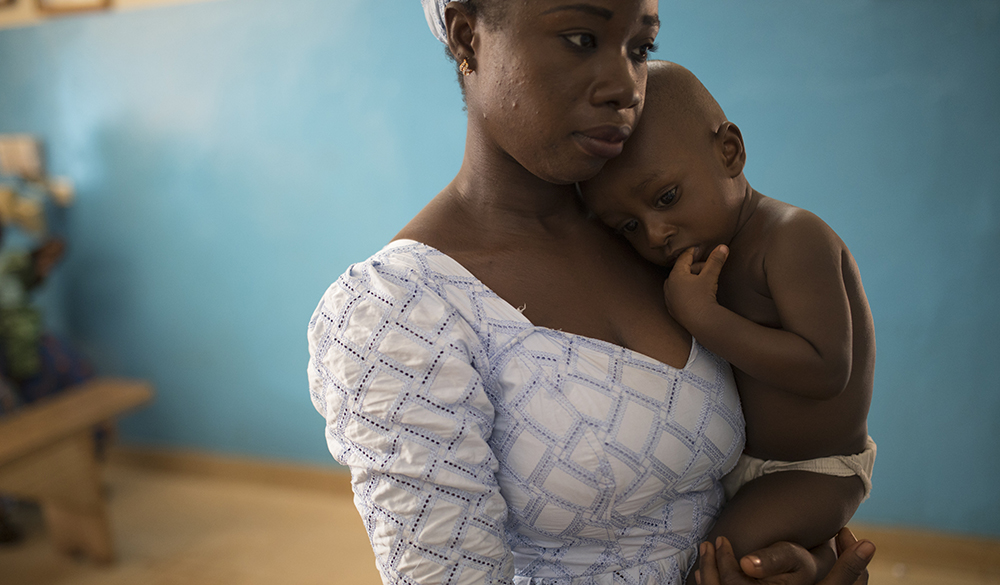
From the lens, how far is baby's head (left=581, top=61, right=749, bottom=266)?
1.11 metres

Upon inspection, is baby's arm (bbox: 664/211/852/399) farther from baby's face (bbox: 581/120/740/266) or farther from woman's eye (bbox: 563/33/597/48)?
woman's eye (bbox: 563/33/597/48)

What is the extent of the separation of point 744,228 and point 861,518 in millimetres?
2111

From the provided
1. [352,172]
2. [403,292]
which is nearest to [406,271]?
[403,292]

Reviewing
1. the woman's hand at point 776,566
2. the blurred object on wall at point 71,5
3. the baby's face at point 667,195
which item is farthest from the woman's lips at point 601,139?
the blurred object on wall at point 71,5

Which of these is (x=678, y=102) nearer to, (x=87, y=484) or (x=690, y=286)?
(x=690, y=286)

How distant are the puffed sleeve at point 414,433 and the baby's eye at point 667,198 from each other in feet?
1.22

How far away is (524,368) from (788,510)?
471mm

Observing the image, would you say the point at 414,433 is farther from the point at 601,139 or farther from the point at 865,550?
the point at 865,550

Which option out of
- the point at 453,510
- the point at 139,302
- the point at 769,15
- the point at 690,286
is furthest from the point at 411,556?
the point at 139,302

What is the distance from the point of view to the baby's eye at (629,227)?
116 cm

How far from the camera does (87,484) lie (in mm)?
3045

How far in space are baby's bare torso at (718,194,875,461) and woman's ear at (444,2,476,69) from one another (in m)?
0.50

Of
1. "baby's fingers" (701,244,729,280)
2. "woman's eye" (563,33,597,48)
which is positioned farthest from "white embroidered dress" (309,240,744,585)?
"woman's eye" (563,33,597,48)

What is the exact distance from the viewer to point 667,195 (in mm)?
1125
